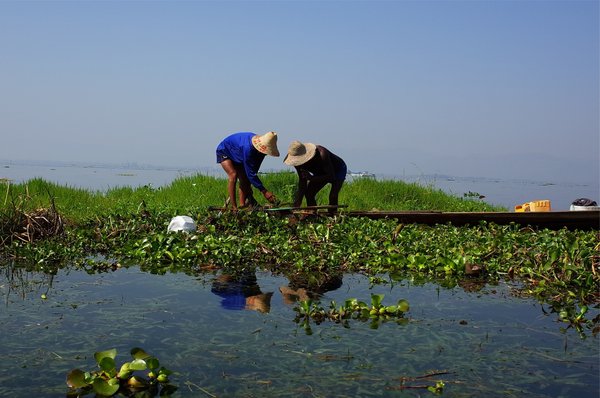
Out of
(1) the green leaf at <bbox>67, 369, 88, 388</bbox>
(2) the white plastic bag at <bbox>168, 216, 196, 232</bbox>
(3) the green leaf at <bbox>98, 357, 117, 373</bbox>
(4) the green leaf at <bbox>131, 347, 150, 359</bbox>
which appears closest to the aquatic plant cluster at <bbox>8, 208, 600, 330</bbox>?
(2) the white plastic bag at <bbox>168, 216, 196, 232</bbox>

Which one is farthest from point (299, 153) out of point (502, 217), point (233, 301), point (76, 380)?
point (76, 380)

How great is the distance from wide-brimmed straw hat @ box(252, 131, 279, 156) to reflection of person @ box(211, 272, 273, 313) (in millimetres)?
3004

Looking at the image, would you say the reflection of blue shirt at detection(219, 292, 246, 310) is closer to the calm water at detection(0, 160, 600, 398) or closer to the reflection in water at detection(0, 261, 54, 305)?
the calm water at detection(0, 160, 600, 398)

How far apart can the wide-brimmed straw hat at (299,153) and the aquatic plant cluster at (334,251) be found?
3.44ft

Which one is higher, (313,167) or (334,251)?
(313,167)

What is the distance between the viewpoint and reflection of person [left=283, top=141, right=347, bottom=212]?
9.48 m

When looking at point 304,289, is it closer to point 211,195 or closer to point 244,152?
point 244,152

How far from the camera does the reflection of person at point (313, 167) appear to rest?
9.48 m

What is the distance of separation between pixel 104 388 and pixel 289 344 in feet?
4.43

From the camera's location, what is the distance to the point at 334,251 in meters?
7.23

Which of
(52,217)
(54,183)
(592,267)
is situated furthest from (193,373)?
(54,183)

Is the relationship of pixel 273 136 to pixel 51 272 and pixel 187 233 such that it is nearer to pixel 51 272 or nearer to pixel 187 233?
pixel 187 233

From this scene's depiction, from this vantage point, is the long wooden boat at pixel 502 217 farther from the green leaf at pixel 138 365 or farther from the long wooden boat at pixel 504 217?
the green leaf at pixel 138 365

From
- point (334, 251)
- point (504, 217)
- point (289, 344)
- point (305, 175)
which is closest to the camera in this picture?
point (289, 344)
